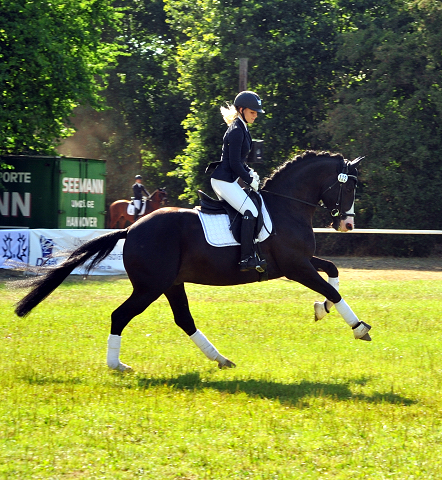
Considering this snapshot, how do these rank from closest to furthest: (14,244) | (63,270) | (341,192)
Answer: (63,270)
(341,192)
(14,244)

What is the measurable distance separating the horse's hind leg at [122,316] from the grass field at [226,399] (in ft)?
0.59

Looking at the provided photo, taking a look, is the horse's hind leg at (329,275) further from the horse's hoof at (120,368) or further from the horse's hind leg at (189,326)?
the horse's hoof at (120,368)

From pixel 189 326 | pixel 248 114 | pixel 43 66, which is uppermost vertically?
pixel 43 66

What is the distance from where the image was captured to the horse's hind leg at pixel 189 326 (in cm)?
854

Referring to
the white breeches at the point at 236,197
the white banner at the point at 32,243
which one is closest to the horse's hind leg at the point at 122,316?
the white breeches at the point at 236,197

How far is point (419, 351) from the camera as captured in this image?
9344mm

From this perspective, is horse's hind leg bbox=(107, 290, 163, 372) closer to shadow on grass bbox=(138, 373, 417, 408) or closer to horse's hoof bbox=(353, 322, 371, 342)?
shadow on grass bbox=(138, 373, 417, 408)

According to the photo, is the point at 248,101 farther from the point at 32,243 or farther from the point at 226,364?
the point at 32,243

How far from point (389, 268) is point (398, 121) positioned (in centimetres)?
624

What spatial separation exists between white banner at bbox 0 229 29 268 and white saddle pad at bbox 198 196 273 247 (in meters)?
11.6

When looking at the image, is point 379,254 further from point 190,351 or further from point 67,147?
point 67,147

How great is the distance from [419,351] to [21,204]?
16.2 m

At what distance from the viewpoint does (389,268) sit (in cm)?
2288

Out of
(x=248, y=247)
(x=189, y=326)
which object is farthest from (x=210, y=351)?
(x=248, y=247)
